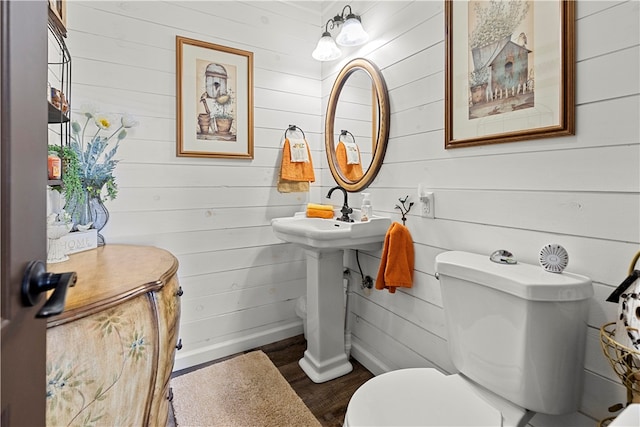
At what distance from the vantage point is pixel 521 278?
90cm

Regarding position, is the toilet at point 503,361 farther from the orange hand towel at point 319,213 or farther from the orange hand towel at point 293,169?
the orange hand towel at point 293,169

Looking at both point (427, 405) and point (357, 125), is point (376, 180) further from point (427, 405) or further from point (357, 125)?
point (427, 405)

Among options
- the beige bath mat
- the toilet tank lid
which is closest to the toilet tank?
the toilet tank lid

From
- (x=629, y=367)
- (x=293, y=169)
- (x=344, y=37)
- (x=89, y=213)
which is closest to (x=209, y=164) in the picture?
(x=293, y=169)

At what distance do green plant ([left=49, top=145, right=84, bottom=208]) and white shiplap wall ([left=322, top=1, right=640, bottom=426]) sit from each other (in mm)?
1448

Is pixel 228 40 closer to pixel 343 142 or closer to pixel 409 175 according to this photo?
pixel 343 142

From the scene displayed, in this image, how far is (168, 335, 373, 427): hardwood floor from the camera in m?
1.51

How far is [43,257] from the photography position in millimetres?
571

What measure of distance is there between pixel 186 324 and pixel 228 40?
1.78 m

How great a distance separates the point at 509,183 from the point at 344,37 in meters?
1.25

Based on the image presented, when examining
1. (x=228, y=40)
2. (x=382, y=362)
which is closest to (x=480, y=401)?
(x=382, y=362)

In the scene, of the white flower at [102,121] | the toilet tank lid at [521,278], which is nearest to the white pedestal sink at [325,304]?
the toilet tank lid at [521,278]

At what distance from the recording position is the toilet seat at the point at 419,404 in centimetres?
87

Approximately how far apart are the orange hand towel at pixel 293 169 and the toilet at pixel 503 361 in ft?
4.14
